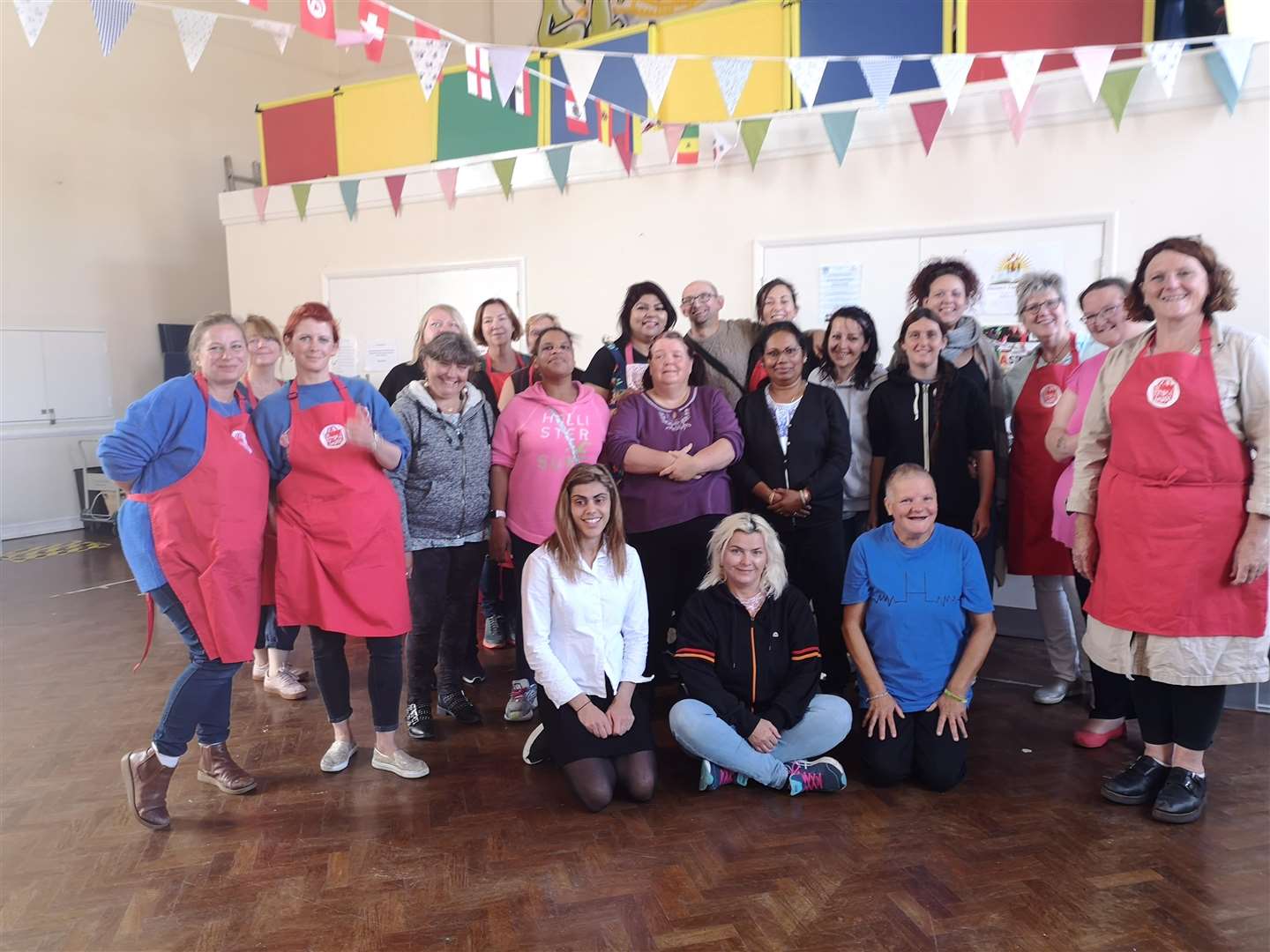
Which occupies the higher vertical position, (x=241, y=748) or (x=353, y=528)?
(x=353, y=528)

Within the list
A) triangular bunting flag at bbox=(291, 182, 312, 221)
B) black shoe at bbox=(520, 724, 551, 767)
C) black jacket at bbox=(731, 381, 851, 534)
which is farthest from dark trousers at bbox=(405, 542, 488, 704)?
triangular bunting flag at bbox=(291, 182, 312, 221)

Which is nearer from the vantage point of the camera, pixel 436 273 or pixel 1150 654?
pixel 1150 654

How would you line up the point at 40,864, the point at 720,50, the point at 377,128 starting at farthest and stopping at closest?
the point at 377,128 → the point at 720,50 → the point at 40,864

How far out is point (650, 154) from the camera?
5.41m

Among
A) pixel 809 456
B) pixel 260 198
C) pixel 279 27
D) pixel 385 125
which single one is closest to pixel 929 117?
pixel 809 456

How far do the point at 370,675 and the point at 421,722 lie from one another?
418 millimetres

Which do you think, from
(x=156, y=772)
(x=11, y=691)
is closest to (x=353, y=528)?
(x=156, y=772)

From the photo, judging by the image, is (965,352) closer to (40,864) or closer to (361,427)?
(361,427)

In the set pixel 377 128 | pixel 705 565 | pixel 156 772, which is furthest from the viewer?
pixel 377 128

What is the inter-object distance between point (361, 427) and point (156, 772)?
3.82 feet

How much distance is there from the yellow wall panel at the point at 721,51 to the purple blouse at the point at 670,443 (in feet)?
9.04

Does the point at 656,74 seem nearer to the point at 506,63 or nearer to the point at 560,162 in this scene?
the point at 506,63

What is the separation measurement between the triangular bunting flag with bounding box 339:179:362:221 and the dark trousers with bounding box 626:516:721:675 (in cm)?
438

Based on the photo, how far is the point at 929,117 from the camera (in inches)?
177
